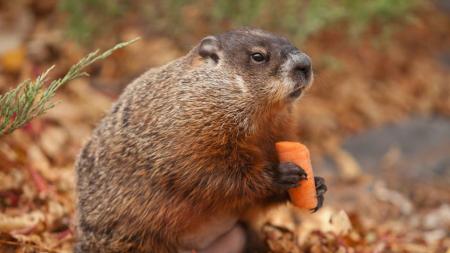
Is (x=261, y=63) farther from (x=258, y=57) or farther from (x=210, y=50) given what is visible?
(x=210, y=50)

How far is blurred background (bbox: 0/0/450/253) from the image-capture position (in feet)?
14.2

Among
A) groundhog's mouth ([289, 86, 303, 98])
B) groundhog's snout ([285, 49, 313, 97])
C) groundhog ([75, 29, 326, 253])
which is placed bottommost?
groundhog ([75, 29, 326, 253])

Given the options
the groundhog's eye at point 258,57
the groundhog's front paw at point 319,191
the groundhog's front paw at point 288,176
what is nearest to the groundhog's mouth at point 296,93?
the groundhog's eye at point 258,57

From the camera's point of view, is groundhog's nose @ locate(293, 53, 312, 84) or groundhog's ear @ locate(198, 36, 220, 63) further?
groundhog's ear @ locate(198, 36, 220, 63)

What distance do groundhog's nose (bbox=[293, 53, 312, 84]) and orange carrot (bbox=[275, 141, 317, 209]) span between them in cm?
38

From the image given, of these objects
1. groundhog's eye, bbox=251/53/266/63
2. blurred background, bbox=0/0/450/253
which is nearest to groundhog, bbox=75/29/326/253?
groundhog's eye, bbox=251/53/266/63

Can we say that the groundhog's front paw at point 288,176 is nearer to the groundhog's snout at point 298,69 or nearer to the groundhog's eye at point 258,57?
the groundhog's snout at point 298,69

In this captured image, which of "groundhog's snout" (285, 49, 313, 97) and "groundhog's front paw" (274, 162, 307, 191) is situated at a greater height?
"groundhog's snout" (285, 49, 313, 97)

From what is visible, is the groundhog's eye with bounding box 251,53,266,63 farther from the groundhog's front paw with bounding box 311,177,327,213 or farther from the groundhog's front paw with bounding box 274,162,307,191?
the groundhog's front paw with bounding box 311,177,327,213

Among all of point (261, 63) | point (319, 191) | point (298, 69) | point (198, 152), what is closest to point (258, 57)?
point (261, 63)

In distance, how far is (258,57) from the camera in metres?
3.52

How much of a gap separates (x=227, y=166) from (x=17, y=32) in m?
4.50

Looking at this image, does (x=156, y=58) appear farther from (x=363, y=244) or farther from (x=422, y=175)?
(x=363, y=244)

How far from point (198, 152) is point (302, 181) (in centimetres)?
58
